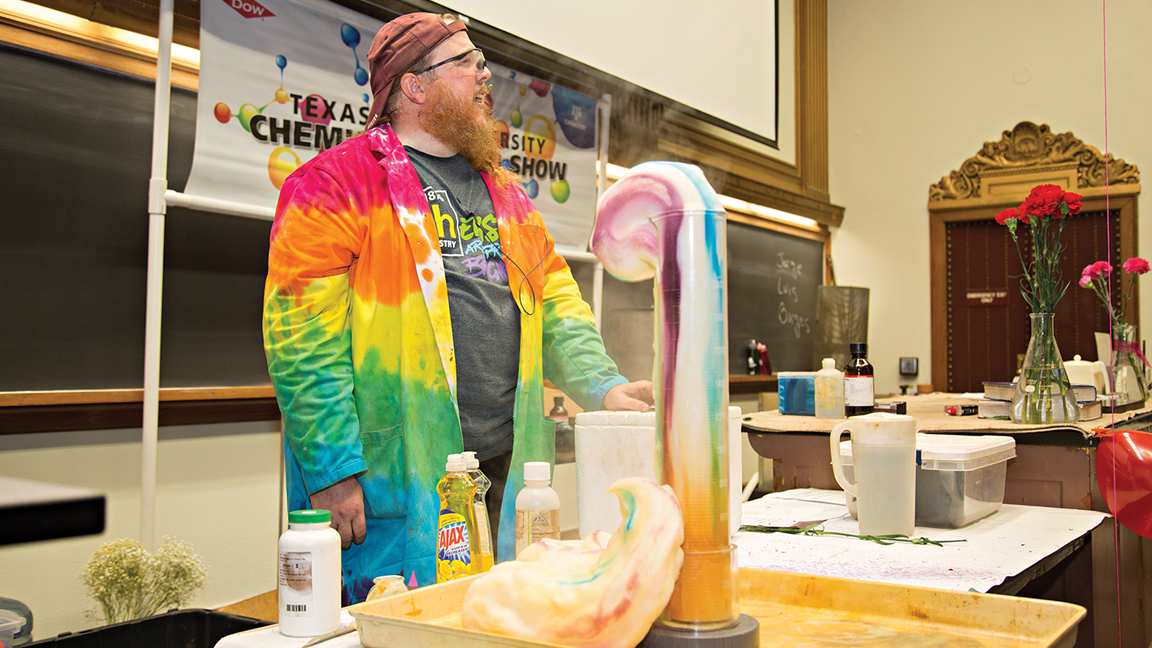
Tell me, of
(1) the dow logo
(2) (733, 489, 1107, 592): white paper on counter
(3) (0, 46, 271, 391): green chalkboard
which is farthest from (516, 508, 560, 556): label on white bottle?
(1) the dow logo

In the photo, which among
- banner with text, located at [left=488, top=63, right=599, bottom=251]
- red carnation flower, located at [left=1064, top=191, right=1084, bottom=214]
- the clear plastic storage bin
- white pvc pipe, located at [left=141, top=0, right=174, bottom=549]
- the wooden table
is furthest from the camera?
banner with text, located at [left=488, top=63, right=599, bottom=251]

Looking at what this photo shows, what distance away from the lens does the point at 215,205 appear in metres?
1.94

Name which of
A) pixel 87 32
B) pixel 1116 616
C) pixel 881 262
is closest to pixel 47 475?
pixel 87 32

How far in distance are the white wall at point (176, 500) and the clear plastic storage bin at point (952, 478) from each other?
1.55 meters

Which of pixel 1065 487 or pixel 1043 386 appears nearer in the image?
pixel 1065 487

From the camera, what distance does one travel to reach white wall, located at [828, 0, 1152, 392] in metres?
2.98

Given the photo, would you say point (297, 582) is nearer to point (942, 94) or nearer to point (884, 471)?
point (884, 471)

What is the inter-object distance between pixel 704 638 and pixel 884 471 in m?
0.70

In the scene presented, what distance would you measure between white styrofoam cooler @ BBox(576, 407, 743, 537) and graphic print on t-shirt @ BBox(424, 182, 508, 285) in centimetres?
58

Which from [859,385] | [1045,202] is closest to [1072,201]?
[1045,202]

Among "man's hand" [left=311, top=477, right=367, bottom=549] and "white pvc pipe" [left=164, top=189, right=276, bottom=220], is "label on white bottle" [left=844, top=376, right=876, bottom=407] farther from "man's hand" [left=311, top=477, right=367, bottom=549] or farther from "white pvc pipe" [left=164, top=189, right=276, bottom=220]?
"white pvc pipe" [left=164, top=189, right=276, bottom=220]

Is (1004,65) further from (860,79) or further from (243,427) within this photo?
(243,427)

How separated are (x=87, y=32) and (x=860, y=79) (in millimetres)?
2622

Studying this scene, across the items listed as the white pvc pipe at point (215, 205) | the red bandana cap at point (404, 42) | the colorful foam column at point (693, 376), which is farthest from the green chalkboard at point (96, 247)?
the colorful foam column at point (693, 376)
